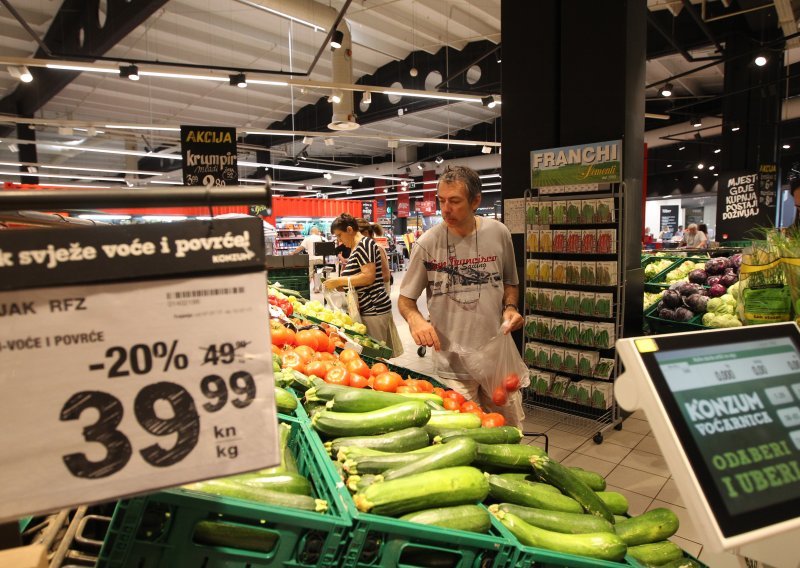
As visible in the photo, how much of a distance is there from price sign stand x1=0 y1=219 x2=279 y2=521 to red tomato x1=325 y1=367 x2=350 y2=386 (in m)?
1.28

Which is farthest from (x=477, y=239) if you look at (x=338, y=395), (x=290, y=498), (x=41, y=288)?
(x=41, y=288)

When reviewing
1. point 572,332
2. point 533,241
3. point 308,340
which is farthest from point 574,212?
point 308,340

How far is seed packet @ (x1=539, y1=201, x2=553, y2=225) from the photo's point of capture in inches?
185

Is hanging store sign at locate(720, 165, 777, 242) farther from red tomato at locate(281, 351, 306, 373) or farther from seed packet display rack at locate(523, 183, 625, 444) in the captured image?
red tomato at locate(281, 351, 306, 373)

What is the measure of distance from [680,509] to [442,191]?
2.55 m

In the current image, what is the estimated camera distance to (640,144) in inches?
187

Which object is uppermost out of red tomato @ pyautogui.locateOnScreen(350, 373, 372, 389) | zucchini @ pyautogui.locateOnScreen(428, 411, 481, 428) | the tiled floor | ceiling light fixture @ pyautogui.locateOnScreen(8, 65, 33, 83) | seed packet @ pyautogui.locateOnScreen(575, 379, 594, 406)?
ceiling light fixture @ pyautogui.locateOnScreen(8, 65, 33, 83)

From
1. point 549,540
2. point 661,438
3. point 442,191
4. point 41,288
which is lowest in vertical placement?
point 549,540

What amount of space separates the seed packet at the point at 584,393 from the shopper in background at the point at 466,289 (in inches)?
73.3

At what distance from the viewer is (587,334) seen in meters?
4.48

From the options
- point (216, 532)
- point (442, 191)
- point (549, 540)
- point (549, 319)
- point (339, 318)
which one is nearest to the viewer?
point (216, 532)

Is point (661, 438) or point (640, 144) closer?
point (661, 438)

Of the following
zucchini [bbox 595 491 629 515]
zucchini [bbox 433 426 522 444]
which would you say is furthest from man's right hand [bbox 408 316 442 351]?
zucchini [bbox 595 491 629 515]

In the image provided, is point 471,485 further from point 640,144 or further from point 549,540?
point 640,144
